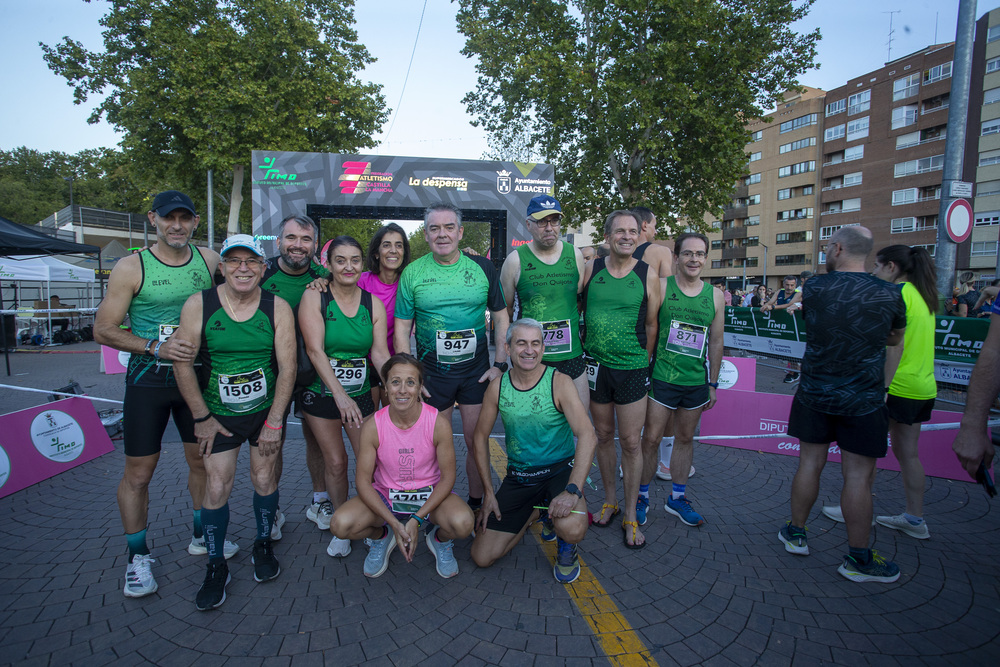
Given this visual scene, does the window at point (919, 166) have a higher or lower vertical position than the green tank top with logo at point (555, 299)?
higher

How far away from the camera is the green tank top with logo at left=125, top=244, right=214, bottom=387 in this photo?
274 cm

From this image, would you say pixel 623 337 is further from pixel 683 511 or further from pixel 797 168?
pixel 797 168

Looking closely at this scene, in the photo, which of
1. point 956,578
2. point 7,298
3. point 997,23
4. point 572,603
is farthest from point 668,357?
point 997,23

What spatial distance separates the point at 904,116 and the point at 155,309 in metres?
53.7

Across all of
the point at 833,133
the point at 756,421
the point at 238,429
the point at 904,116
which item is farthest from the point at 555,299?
the point at 833,133

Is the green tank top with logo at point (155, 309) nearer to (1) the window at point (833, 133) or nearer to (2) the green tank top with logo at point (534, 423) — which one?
(2) the green tank top with logo at point (534, 423)

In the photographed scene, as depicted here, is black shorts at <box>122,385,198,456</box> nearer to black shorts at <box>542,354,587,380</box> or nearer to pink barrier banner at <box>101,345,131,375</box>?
black shorts at <box>542,354,587,380</box>

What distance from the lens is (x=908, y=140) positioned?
39000mm

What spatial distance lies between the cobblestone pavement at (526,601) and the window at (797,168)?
2119 inches

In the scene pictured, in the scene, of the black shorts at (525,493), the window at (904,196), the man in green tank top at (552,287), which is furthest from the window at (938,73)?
the black shorts at (525,493)

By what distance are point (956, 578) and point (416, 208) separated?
46.4 feet

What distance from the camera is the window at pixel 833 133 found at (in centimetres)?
4398

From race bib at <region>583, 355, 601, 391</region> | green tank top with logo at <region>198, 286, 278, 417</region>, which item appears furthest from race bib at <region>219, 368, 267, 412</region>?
race bib at <region>583, 355, 601, 391</region>

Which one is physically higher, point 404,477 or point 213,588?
point 404,477
